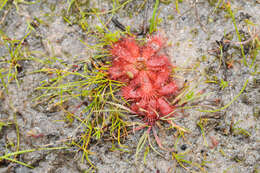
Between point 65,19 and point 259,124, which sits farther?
point 65,19

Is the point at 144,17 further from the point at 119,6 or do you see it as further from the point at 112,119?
the point at 112,119

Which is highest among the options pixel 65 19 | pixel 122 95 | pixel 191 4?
pixel 191 4

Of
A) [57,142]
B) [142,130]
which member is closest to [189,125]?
[142,130]

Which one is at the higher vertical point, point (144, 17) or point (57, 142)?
point (144, 17)

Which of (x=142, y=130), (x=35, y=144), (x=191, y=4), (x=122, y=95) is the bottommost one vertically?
(x=35, y=144)

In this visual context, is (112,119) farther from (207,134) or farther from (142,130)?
(207,134)

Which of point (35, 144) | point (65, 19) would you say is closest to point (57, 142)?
point (35, 144)
